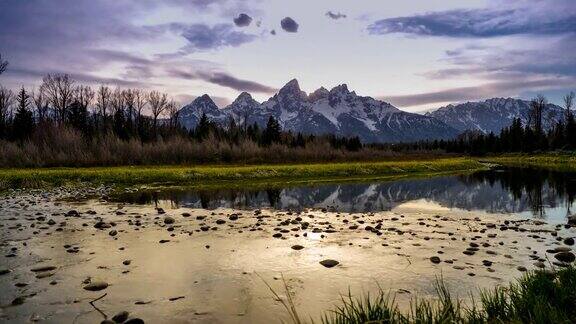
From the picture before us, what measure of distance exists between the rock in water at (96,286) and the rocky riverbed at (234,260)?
0.03 m

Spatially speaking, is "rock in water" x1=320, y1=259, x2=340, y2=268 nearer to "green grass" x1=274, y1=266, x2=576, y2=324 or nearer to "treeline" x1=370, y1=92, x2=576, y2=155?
"green grass" x1=274, y1=266, x2=576, y2=324

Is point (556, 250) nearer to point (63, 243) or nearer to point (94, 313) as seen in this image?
point (94, 313)

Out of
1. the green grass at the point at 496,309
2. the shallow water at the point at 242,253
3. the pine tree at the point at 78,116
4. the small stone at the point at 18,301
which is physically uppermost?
the pine tree at the point at 78,116

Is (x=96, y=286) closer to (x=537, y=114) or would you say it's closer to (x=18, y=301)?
(x=18, y=301)

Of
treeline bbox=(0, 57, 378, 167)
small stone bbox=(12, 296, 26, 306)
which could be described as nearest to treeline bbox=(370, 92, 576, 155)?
treeline bbox=(0, 57, 378, 167)

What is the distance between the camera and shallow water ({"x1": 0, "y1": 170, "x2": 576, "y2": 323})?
32.0ft

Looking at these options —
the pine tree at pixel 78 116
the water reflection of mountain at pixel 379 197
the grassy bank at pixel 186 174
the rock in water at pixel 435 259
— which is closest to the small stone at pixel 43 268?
the rock in water at pixel 435 259

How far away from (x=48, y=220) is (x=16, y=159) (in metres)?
38.6

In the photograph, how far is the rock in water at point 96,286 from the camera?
10.6m

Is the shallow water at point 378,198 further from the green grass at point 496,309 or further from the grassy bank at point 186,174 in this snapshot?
the green grass at point 496,309

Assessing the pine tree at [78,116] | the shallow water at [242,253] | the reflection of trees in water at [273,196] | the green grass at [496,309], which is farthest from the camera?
the pine tree at [78,116]

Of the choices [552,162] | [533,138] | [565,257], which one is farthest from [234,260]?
[533,138]

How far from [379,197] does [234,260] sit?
22.4 metres

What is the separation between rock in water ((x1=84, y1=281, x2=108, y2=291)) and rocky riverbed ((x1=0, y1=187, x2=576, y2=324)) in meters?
0.03
